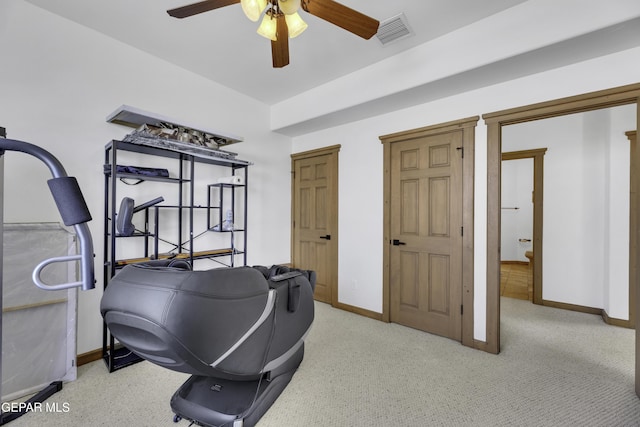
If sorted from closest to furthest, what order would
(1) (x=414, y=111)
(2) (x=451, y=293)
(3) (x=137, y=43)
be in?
1. (3) (x=137, y=43)
2. (2) (x=451, y=293)
3. (1) (x=414, y=111)

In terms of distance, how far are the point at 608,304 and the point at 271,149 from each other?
4.59 meters

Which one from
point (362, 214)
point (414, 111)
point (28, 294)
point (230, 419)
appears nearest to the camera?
point (230, 419)

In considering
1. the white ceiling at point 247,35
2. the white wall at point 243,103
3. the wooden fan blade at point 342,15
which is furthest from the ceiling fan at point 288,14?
the white wall at point 243,103

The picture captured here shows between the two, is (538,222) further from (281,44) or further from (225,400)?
(225,400)

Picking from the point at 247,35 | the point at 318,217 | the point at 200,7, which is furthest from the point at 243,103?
the point at 200,7

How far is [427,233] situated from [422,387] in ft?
4.93

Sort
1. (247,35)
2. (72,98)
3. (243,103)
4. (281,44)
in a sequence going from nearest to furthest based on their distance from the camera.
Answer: (281,44)
(72,98)
(247,35)
(243,103)

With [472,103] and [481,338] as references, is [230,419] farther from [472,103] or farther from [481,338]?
[472,103]

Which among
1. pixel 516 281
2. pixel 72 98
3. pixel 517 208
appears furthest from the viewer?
pixel 517 208

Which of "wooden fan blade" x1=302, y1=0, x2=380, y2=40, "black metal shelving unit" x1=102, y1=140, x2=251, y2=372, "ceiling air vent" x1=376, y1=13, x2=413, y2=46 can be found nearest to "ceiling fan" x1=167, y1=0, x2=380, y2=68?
"wooden fan blade" x1=302, y1=0, x2=380, y2=40

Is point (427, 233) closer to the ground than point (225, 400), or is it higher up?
higher up

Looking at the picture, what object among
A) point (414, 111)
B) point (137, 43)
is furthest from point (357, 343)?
point (137, 43)

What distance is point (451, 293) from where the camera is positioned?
110 inches

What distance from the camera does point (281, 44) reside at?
180cm
